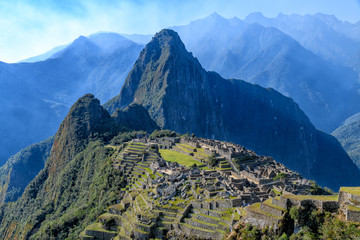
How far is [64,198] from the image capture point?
6819 cm

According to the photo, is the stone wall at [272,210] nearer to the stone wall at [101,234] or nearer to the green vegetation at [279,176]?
the stone wall at [101,234]

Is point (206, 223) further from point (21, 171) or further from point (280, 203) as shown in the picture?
point (21, 171)

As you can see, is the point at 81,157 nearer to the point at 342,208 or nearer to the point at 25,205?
the point at 25,205

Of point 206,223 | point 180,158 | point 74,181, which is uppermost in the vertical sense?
point 74,181

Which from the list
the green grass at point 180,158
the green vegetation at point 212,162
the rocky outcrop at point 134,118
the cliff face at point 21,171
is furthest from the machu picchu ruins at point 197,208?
the cliff face at point 21,171

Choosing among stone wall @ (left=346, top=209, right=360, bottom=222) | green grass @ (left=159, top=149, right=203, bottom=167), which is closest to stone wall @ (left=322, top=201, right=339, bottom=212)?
stone wall @ (left=346, top=209, right=360, bottom=222)

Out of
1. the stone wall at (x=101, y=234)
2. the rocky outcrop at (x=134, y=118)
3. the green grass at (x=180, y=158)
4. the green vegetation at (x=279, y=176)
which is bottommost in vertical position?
the stone wall at (x=101, y=234)

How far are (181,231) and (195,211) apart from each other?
182cm

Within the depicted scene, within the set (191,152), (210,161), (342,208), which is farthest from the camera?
(191,152)

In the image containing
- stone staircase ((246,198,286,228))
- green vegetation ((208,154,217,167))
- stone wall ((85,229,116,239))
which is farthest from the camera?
green vegetation ((208,154,217,167))

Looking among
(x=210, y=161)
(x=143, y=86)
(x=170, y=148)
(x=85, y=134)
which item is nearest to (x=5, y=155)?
(x=143, y=86)

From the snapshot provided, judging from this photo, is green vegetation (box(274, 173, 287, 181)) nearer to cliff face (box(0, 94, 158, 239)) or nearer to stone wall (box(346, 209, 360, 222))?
cliff face (box(0, 94, 158, 239))

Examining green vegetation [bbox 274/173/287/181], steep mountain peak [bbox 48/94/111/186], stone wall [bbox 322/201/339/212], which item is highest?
steep mountain peak [bbox 48/94/111/186]

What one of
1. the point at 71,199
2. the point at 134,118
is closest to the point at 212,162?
the point at 71,199
